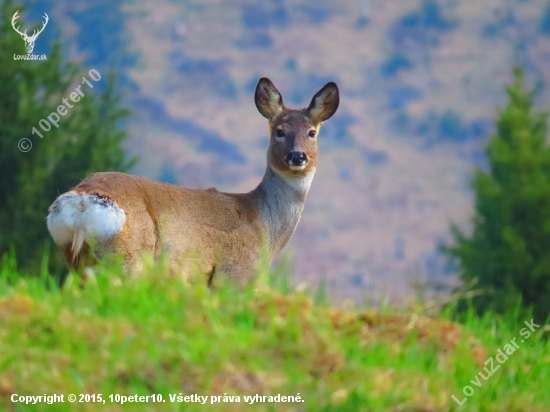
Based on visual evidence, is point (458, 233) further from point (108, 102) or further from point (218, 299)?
point (218, 299)

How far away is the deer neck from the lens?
8.84 m

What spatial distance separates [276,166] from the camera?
30.2 ft

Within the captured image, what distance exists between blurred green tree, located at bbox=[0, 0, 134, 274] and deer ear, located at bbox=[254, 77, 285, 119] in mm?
14419

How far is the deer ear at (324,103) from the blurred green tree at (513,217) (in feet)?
62.9

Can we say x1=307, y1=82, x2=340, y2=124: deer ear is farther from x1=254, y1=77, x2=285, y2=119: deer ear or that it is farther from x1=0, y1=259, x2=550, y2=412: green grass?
x1=0, y1=259, x2=550, y2=412: green grass

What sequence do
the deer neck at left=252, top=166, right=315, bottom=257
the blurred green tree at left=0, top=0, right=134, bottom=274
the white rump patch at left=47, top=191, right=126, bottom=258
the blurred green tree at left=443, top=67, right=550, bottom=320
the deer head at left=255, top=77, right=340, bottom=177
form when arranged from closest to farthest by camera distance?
1. the white rump patch at left=47, top=191, right=126, bottom=258
2. the deer neck at left=252, top=166, right=315, bottom=257
3. the deer head at left=255, top=77, right=340, bottom=177
4. the blurred green tree at left=0, top=0, right=134, bottom=274
5. the blurred green tree at left=443, top=67, right=550, bottom=320

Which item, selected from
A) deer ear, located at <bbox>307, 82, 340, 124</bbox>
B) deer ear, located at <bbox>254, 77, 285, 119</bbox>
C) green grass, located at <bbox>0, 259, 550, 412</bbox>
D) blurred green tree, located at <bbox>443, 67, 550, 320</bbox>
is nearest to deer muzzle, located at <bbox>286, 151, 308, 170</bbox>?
deer ear, located at <bbox>307, 82, 340, 124</bbox>

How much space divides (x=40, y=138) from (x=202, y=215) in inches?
807

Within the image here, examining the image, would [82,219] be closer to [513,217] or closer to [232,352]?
[232,352]

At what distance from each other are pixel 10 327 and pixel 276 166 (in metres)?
4.80

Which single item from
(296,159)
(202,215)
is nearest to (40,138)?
(296,159)

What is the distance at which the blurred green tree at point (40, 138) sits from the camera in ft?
81.9

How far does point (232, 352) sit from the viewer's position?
452 centimetres

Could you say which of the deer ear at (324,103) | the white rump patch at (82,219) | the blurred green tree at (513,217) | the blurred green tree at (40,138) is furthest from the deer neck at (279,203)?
the blurred green tree at (513,217)
